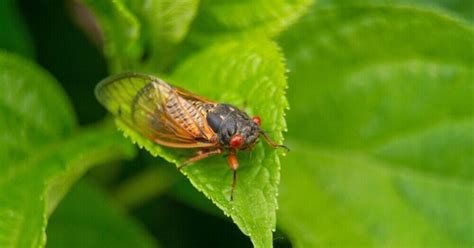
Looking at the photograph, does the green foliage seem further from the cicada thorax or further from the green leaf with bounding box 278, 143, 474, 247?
the green leaf with bounding box 278, 143, 474, 247

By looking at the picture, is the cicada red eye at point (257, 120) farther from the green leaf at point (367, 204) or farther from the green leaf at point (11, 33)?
the green leaf at point (11, 33)

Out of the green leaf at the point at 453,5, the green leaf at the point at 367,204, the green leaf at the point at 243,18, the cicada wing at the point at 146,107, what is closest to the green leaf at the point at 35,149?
the cicada wing at the point at 146,107

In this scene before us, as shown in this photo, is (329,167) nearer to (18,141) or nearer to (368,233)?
(368,233)

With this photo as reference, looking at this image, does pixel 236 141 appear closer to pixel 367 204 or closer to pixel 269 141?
pixel 269 141

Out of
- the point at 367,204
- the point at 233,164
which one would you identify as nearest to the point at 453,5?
the point at 367,204

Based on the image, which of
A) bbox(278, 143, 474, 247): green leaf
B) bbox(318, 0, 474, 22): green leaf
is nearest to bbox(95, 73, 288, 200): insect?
bbox(278, 143, 474, 247): green leaf

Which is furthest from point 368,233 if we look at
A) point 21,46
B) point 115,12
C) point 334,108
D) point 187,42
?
point 21,46
